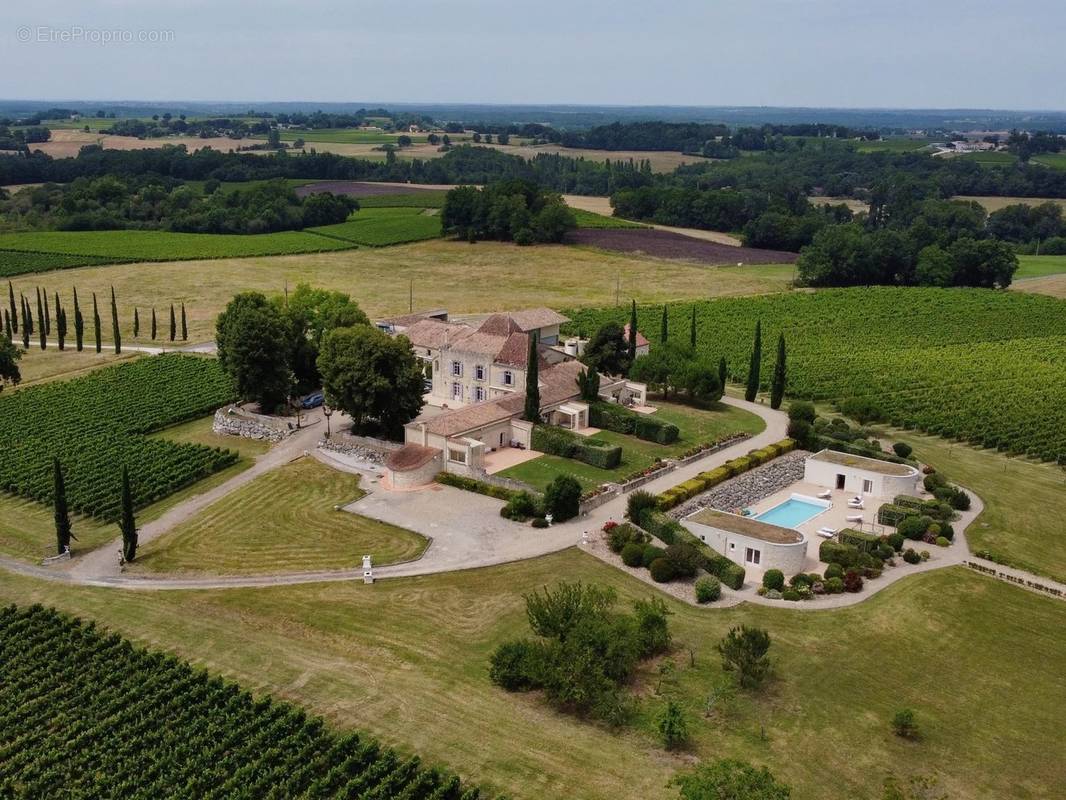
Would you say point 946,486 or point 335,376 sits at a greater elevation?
point 335,376

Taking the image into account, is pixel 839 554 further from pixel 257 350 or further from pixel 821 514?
pixel 257 350

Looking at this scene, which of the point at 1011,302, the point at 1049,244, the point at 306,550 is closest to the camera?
the point at 306,550

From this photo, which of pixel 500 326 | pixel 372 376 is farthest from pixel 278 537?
pixel 500 326

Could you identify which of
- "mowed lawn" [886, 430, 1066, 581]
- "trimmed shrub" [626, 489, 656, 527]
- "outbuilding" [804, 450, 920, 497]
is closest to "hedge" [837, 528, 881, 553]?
"mowed lawn" [886, 430, 1066, 581]

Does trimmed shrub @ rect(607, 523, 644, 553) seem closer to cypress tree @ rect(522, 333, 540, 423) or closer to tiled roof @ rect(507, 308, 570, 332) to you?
cypress tree @ rect(522, 333, 540, 423)

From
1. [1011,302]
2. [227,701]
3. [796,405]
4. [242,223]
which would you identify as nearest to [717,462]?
[796,405]

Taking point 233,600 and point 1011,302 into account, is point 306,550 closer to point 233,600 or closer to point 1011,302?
point 233,600
